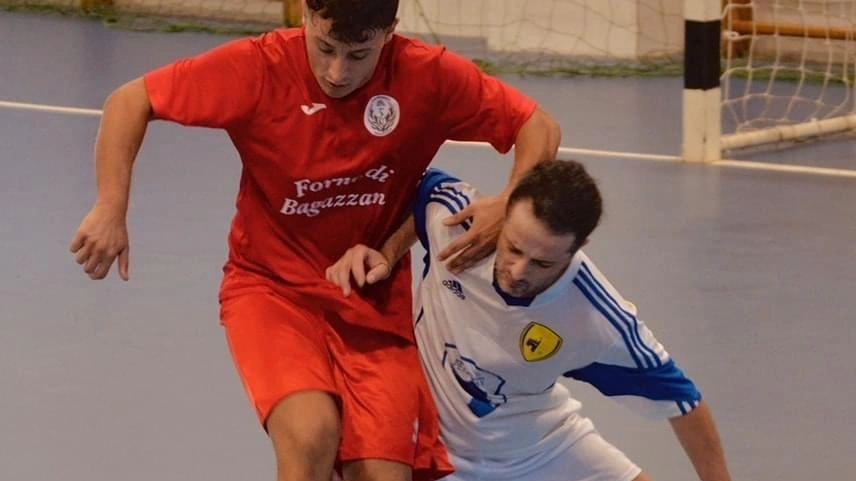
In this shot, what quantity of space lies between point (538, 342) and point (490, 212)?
0.72ft

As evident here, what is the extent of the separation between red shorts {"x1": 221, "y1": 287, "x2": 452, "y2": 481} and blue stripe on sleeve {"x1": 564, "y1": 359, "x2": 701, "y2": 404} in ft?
0.86

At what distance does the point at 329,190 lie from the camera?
100 inches

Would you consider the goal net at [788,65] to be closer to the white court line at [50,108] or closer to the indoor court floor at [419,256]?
the indoor court floor at [419,256]

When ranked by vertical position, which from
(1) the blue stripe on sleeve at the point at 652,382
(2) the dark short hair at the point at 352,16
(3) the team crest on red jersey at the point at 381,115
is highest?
(2) the dark short hair at the point at 352,16

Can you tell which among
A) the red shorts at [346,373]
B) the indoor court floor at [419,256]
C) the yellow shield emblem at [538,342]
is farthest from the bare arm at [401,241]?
the indoor court floor at [419,256]

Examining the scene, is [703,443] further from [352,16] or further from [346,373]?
[352,16]

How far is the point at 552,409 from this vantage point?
2680 mm

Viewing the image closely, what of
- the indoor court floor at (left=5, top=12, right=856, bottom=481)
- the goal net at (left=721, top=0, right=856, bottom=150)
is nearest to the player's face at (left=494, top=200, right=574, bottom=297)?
the indoor court floor at (left=5, top=12, right=856, bottom=481)

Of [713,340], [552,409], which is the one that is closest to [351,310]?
[552,409]

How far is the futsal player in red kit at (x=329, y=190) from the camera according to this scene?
241 centimetres

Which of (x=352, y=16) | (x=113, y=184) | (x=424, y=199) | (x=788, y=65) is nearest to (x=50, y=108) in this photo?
(x=788, y=65)

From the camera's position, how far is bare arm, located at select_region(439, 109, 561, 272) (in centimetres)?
249

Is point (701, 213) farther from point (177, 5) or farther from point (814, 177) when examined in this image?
point (177, 5)

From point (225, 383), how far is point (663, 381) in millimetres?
1350
